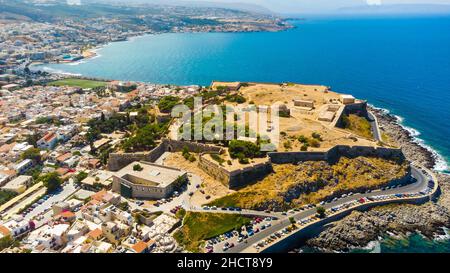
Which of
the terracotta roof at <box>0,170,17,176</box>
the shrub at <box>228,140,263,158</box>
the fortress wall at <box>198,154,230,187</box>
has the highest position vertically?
the shrub at <box>228,140,263,158</box>

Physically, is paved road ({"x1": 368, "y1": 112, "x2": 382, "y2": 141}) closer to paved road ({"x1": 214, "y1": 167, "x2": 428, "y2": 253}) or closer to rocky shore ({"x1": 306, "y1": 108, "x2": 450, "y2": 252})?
paved road ({"x1": 214, "y1": 167, "x2": 428, "y2": 253})

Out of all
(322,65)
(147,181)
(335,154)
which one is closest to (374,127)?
(335,154)

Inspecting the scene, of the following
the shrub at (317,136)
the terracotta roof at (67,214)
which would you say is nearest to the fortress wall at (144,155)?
the terracotta roof at (67,214)

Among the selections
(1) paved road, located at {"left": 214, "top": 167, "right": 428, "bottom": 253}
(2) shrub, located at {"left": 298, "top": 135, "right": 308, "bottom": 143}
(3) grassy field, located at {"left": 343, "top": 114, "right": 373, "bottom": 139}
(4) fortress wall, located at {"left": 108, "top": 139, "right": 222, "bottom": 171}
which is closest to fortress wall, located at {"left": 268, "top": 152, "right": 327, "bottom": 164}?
(2) shrub, located at {"left": 298, "top": 135, "right": 308, "bottom": 143}

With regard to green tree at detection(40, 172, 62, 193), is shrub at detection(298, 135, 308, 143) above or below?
above

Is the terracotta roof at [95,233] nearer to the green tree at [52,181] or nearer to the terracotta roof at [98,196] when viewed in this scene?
the terracotta roof at [98,196]

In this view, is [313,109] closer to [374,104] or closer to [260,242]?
[374,104]

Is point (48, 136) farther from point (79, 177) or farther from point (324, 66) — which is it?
point (324, 66)
